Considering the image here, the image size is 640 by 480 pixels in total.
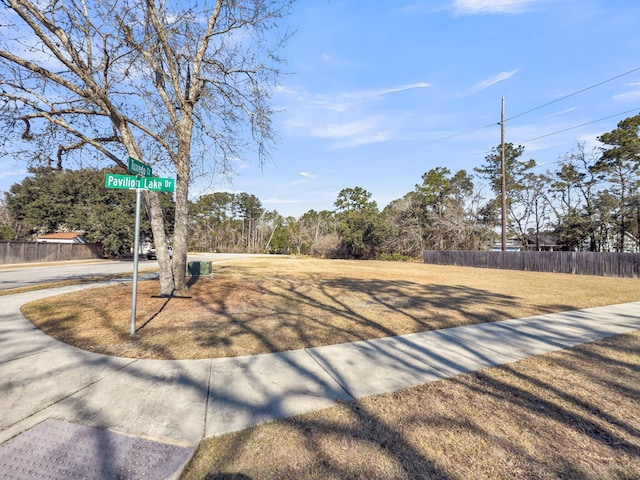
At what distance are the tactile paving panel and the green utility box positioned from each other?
9324mm

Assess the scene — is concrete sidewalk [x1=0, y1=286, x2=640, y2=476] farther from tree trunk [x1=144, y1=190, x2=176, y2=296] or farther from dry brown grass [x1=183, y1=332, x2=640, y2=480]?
tree trunk [x1=144, y1=190, x2=176, y2=296]

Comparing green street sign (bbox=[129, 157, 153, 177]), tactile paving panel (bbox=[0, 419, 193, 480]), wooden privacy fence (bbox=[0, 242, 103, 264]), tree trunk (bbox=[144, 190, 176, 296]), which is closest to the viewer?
tactile paving panel (bbox=[0, 419, 193, 480])

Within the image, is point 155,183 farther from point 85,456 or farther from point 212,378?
point 85,456

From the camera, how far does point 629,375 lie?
3.31m

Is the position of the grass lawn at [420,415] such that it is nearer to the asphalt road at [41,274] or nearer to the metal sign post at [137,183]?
the metal sign post at [137,183]

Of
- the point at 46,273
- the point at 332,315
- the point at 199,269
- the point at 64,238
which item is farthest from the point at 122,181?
the point at 64,238

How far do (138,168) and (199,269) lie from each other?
742 centimetres

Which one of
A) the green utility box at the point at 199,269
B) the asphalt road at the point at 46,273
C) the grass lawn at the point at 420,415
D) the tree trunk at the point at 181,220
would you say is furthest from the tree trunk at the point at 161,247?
the asphalt road at the point at 46,273

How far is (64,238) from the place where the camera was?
33.8 metres

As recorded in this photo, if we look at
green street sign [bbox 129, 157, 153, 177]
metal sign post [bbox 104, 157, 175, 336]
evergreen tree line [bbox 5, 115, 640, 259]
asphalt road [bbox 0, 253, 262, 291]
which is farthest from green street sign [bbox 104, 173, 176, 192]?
evergreen tree line [bbox 5, 115, 640, 259]

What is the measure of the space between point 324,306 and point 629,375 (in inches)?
199

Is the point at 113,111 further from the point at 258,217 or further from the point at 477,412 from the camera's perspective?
the point at 258,217

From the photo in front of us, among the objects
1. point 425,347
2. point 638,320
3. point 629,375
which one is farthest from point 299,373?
point 638,320

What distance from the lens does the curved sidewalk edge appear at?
93.9 inches
